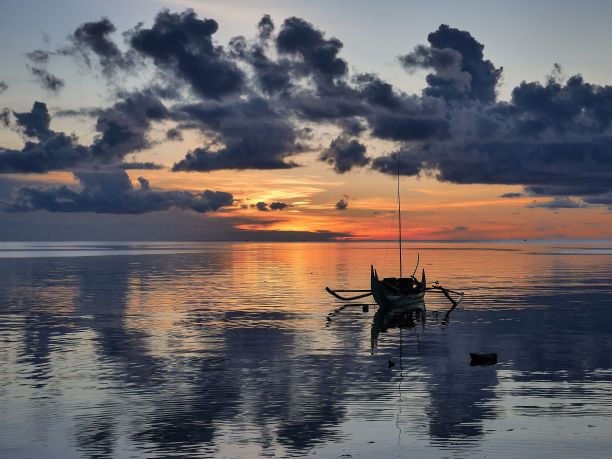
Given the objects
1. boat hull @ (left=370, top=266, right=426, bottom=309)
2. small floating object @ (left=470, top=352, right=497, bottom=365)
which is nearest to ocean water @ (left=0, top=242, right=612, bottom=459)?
small floating object @ (left=470, top=352, right=497, bottom=365)

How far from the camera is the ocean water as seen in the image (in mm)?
25359

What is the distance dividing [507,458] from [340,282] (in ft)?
313

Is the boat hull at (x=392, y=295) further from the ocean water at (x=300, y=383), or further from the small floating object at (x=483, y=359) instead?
the small floating object at (x=483, y=359)

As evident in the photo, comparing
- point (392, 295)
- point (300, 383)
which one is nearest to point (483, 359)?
point (300, 383)

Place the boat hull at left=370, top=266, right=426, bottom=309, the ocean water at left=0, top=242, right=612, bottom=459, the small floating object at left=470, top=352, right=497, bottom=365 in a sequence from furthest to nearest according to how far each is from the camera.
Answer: the boat hull at left=370, top=266, right=426, bottom=309
the small floating object at left=470, top=352, right=497, bottom=365
the ocean water at left=0, top=242, right=612, bottom=459

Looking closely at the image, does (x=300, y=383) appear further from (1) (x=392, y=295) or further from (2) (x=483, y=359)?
(1) (x=392, y=295)

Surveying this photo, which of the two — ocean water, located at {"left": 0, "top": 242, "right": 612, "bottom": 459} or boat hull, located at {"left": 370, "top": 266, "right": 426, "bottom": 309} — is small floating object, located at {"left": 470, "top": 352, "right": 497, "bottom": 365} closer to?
ocean water, located at {"left": 0, "top": 242, "right": 612, "bottom": 459}

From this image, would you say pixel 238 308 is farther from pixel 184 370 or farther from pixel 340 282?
pixel 340 282

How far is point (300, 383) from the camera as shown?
3578 centimetres

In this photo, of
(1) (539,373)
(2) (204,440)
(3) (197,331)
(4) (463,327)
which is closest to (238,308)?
(3) (197,331)

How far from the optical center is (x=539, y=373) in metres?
38.7

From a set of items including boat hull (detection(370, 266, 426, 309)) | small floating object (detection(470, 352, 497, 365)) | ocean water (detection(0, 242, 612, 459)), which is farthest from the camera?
boat hull (detection(370, 266, 426, 309))

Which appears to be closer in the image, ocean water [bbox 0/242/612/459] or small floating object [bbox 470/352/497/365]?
ocean water [bbox 0/242/612/459]

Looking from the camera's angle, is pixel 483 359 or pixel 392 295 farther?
pixel 392 295
